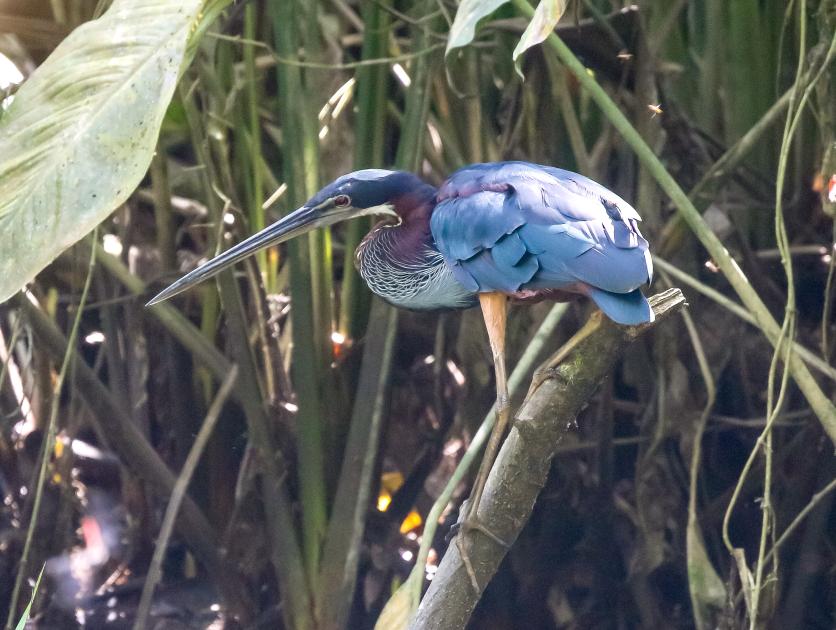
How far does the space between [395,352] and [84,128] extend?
3.50ft

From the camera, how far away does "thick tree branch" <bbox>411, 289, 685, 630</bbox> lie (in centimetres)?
163

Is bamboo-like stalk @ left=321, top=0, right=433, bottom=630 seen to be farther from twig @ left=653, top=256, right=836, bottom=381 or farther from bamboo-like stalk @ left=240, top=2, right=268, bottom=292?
twig @ left=653, top=256, right=836, bottom=381

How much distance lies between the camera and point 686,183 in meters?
2.59

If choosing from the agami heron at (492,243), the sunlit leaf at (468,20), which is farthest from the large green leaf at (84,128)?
the sunlit leaf at (468,20)

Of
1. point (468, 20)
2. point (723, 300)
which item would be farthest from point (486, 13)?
point (723, 300)

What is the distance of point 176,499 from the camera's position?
8.64 ft

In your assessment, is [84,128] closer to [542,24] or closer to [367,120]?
[542,24]

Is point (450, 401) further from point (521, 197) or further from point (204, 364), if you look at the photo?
point (521, 197)

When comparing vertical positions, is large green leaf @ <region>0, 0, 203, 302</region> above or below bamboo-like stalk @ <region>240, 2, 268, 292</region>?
above

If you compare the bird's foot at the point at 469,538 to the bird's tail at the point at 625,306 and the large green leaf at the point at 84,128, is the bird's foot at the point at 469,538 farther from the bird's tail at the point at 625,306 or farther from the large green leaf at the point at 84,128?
the large green leaf at the point at 84,128

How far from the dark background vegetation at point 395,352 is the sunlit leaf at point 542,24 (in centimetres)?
89

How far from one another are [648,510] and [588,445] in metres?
0.21

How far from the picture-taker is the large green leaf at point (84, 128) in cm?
163

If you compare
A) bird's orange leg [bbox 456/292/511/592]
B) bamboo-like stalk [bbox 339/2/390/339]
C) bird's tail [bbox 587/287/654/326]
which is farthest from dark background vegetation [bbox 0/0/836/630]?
bird's tail [bbox 587/287/654/326]
